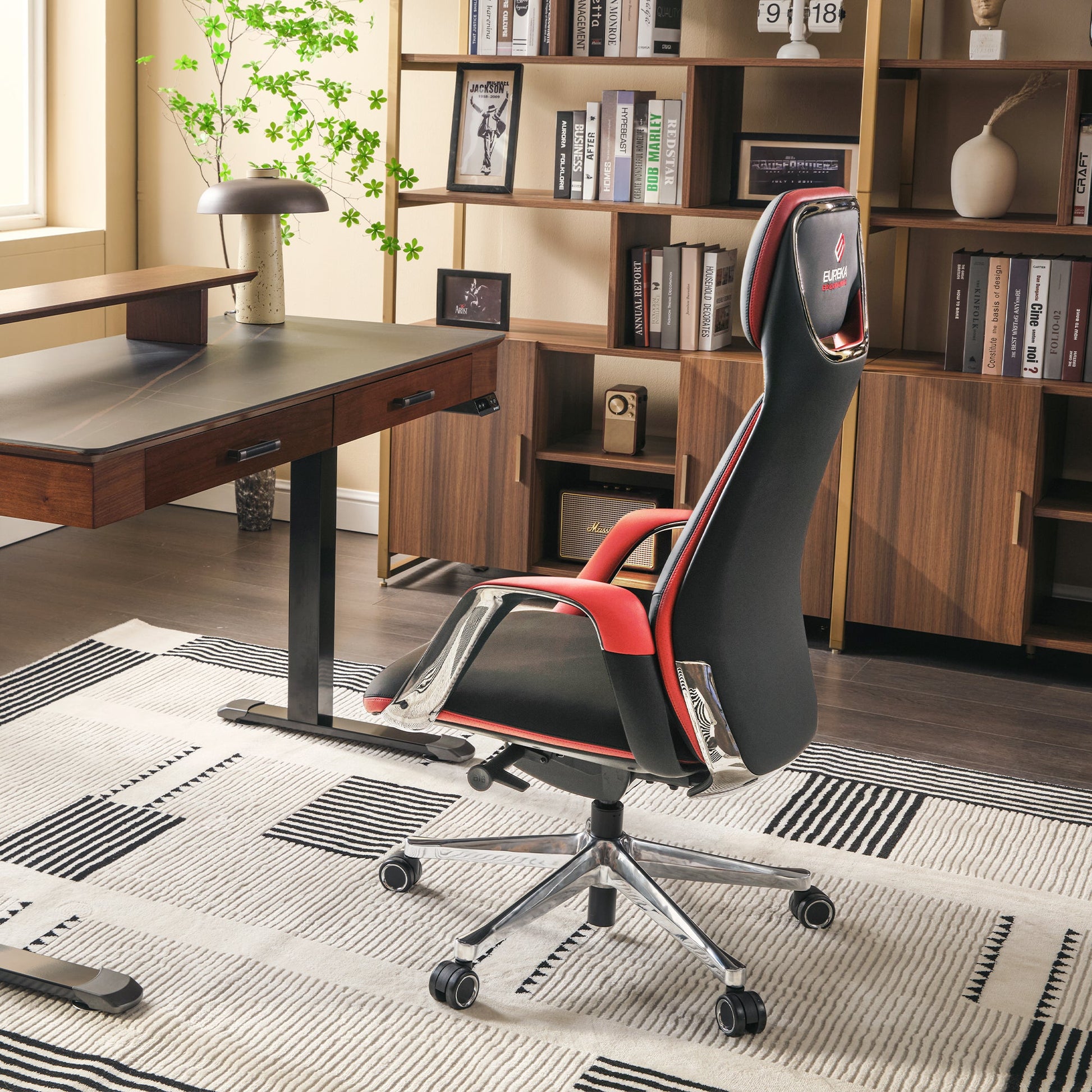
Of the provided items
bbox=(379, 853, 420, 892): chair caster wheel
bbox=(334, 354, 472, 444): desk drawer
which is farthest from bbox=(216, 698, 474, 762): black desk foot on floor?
bbox=(334, 354, 472, 444): desk drawer

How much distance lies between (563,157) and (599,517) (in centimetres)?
98

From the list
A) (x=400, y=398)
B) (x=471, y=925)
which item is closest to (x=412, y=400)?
(x=400, y=398)

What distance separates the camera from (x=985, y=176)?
3420 mm

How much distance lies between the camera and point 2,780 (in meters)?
2.76

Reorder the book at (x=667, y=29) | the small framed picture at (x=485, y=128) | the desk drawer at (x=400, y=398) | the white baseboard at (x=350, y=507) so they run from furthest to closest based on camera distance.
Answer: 1. the white baseboard at (x=350, y=507)
2. the small framed picture at (x=485, y=128)
3. the book at (x=667, y=29)
4. the desk drawer at (x=400, y=398)

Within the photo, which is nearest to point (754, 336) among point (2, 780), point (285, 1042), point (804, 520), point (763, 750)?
point (804, 520)

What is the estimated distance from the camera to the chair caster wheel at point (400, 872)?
2.36 m

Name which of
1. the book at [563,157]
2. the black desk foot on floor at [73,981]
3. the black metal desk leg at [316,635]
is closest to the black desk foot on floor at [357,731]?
the black metal desk leg at [316,635]

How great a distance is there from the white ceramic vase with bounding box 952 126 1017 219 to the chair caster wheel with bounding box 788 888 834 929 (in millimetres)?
1891

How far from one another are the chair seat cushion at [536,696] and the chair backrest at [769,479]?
13 cm

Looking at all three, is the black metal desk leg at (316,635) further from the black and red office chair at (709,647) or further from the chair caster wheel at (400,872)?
the black and red office chair at (709,647)

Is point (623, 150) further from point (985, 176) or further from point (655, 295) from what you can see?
point (985, 176)

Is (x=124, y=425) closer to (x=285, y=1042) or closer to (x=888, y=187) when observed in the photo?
(x=285, y=1042)

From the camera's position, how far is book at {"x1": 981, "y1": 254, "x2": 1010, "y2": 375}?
345cm
